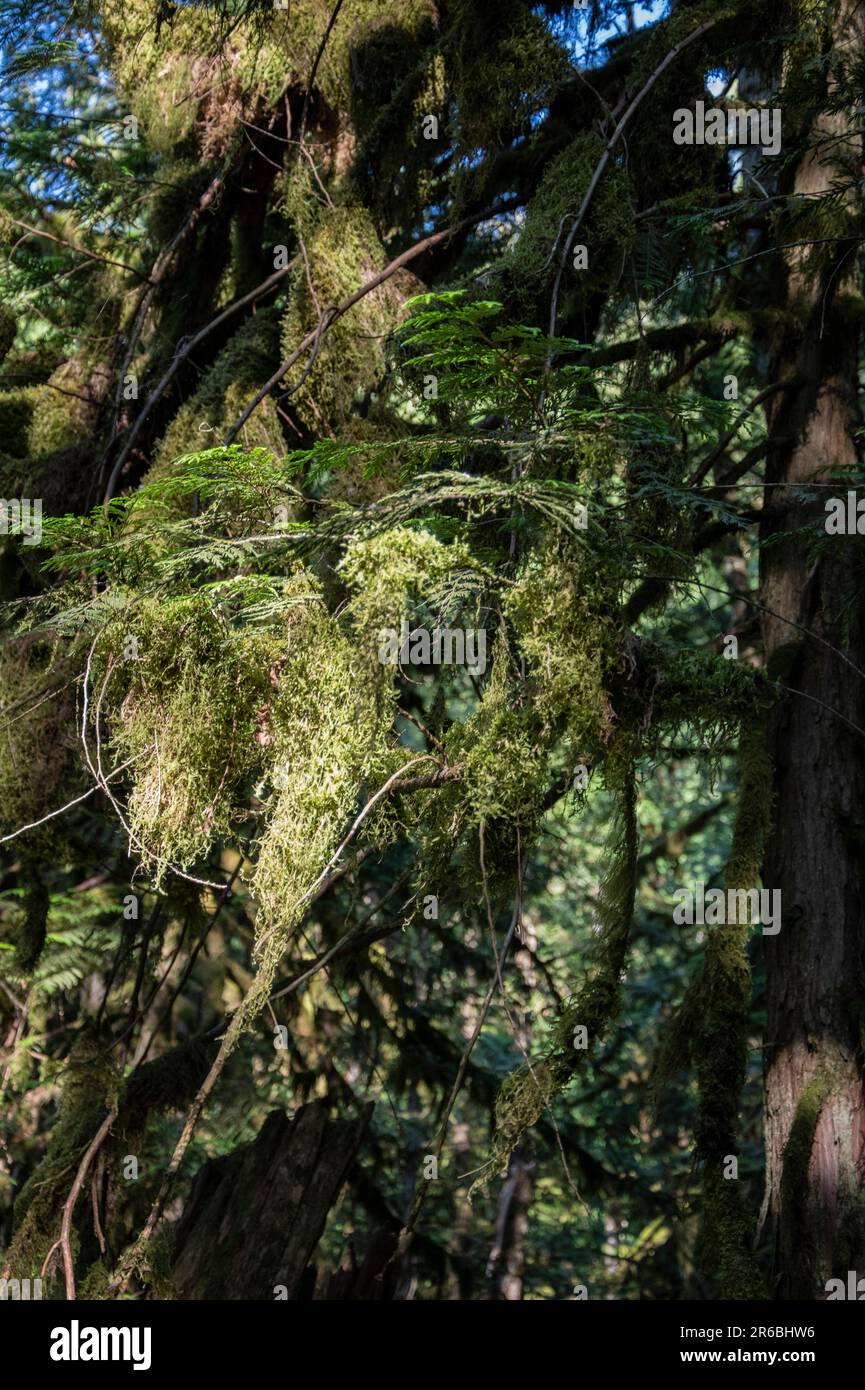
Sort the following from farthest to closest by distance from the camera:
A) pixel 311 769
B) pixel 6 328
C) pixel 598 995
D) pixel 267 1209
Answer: pixel 6 328, pixel 267 1209, pixel 598 995, pixel 311 769

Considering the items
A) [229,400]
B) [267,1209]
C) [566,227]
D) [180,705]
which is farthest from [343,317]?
[267,1209]

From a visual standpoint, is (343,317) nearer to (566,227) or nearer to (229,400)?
(229,400)

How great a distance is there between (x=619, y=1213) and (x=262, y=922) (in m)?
12.4

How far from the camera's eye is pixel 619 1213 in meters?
14.0

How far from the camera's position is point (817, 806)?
5.06 metres

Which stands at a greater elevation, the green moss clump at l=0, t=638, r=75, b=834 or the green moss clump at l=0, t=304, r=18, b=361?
the green moss clump at l=0, t=304, r=18, b=361

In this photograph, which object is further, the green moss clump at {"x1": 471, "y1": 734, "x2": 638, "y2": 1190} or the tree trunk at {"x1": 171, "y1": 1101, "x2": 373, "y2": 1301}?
the tree trunk at {"x1": 171, "y1": 1101, "x2": 373, "y2": 1301}

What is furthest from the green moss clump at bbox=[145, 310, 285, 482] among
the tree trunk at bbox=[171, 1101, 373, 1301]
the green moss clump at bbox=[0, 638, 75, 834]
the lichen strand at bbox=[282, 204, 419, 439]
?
the tree trunk at bbox=[171, 1101, 373, 1301]

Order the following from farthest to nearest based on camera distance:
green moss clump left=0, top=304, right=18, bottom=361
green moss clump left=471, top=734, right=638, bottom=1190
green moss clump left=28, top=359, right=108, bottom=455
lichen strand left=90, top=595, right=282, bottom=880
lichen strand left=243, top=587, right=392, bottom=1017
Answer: green moss clump left=0, top=304, right=18, bottom=361 → green moss clump left=28, top=359, right=108, bottom=455 → green moss clump left=471, top=734, right=638, bottom=1190 → lichen strand left=90, top=595, right=282, bottom=880 → lichen strand left=243, top=587, right=392, bottom=1017

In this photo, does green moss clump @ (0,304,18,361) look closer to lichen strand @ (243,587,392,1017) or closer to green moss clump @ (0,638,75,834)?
green moss clump @ (0,638,75,834)

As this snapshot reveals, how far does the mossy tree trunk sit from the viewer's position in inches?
178

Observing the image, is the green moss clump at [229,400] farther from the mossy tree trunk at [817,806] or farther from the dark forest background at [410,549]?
the mossy tree trunk at [817,806]

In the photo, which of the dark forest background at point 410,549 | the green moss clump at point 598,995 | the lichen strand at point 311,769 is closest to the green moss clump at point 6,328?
the dark forest background at point 410,549

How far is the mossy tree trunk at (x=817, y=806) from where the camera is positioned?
452 centimetres
